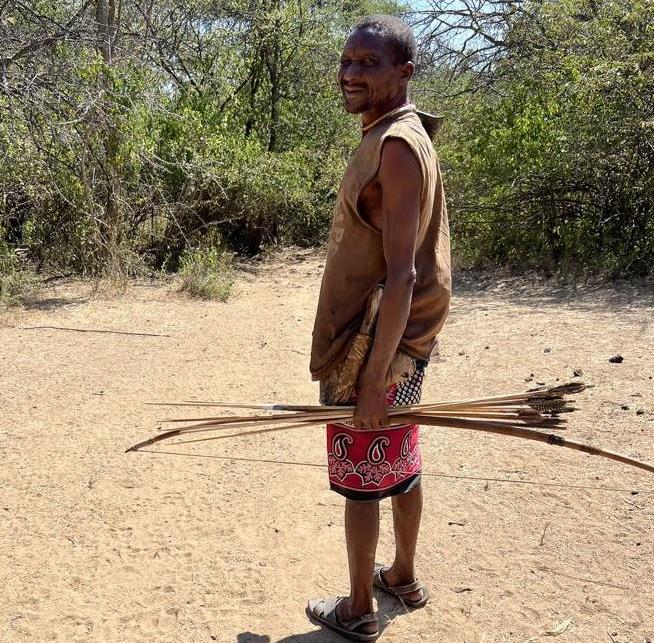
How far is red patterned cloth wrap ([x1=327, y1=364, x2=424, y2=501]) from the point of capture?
233cm

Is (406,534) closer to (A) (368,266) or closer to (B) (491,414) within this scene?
(B) (491,414)

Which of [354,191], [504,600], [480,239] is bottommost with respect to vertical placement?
[504,600]

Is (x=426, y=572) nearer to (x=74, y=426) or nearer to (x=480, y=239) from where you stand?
(x=74, y=426)

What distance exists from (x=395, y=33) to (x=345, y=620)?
5.70 ft

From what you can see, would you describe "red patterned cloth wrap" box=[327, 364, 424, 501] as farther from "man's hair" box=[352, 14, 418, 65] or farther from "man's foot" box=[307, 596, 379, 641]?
"man's hair" box=[352, 14, 418, 65]

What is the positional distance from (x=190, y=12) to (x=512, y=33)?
500 cm

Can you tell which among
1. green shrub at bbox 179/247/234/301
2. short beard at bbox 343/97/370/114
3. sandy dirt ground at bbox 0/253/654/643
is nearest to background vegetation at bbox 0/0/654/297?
green shrub at bbox 179/247/234/301

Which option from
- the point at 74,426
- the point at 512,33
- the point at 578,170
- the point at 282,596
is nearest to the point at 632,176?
the point at 578,170

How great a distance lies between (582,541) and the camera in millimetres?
3166

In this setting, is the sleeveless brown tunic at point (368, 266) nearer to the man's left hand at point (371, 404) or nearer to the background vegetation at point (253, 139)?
the man's left hand at point (371, 404)

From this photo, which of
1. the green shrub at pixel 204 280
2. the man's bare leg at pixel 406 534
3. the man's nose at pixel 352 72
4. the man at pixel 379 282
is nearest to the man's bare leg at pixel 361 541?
the man at pixel 379 282

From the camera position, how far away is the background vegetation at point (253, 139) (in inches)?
311

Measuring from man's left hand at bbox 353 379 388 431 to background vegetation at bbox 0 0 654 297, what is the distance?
5.56 metres

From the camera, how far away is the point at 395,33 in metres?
2.08
